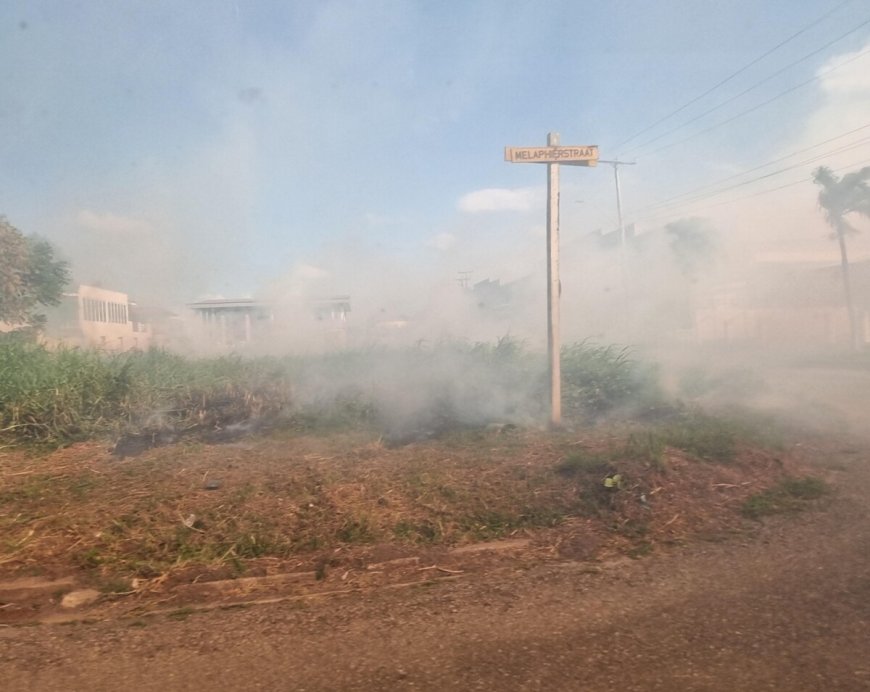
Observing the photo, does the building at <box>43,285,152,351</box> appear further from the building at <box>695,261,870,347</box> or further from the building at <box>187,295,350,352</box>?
the building at <box>695,261,870,347</box>

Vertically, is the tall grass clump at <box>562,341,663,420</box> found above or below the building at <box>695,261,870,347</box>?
below

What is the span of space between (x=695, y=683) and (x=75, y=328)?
34289 millimetres

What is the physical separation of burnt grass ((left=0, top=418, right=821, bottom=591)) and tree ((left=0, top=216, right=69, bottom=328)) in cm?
1820

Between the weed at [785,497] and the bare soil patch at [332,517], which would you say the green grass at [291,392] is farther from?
the weed at [785,497]

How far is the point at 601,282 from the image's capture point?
27609mm

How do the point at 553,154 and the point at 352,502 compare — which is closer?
the point at 352,502

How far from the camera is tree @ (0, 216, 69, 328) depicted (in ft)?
74.9

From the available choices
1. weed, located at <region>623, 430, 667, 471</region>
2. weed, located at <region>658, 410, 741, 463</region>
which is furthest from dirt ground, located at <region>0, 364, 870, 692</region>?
weed, located at <region>658, 410, 741, 463</region>

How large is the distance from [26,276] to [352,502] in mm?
24293

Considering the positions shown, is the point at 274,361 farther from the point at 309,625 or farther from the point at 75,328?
the point at 75,328

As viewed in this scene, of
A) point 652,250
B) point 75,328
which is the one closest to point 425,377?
point 652,250

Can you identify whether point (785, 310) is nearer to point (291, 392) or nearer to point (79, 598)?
point (291, 392)

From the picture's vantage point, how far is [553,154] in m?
9.05

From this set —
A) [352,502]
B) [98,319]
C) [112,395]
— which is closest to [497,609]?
[352,502]
